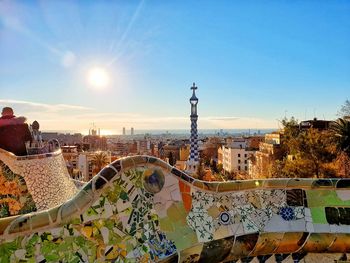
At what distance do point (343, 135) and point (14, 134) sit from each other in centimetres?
1007

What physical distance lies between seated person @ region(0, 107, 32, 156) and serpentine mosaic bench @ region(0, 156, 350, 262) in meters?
4.98

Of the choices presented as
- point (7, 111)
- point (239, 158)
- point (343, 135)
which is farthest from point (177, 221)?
point (239, 158)

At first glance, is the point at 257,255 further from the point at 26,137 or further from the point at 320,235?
the point at 26,137

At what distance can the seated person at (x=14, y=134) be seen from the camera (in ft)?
22.2

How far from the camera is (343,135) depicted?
40.1 feet

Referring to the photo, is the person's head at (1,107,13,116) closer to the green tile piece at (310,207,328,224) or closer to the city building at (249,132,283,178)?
the green tile piece at (310,207,328,224)

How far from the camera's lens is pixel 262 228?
2.58 meters

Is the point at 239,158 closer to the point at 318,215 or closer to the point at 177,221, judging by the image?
the point at 318,215

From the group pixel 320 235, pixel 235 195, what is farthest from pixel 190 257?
pixel 320 235

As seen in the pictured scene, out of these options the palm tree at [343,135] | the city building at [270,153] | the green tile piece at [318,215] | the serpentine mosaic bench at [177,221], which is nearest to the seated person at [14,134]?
the serpentine mosaic bench at [177,221]

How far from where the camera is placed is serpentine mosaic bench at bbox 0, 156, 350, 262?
2115 millimetres

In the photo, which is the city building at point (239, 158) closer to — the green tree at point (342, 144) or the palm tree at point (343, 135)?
the green tree at point (342, 144)

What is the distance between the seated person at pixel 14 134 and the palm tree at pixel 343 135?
9.80 metres

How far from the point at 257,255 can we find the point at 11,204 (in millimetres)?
4656
